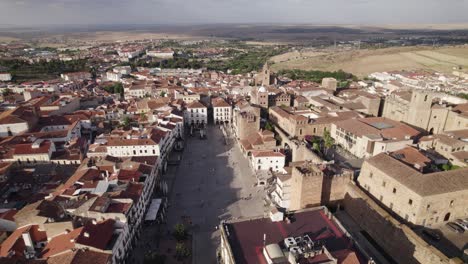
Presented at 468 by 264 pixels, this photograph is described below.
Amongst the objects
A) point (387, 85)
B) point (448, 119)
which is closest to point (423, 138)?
point (448, 119)

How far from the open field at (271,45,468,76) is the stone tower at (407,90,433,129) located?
76.6m

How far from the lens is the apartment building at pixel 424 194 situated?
2736cm

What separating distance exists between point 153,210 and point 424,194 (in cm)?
2683

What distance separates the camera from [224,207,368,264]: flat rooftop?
20320 millimetres

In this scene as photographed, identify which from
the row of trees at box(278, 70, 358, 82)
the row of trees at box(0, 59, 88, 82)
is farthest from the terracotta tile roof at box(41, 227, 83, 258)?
the row of trees at box(0, 59, 88, 82)

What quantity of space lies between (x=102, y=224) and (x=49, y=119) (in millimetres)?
40189

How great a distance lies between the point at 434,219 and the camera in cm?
2817

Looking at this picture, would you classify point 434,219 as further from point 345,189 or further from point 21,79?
point 21,79

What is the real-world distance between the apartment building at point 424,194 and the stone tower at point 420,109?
21.7 metres

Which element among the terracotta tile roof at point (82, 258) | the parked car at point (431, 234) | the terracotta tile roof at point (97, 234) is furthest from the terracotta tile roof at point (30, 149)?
the parked car at point (431, 234)

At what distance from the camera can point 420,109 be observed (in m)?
48.9

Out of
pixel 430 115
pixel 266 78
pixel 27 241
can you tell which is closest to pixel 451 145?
pixel 430 115

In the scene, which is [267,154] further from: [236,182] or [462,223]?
[462,223]

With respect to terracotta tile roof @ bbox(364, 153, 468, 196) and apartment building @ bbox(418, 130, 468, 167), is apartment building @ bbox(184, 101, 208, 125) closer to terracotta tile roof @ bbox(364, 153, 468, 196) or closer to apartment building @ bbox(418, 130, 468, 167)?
apartment building @ bbox(418, 130, 468, 167)
